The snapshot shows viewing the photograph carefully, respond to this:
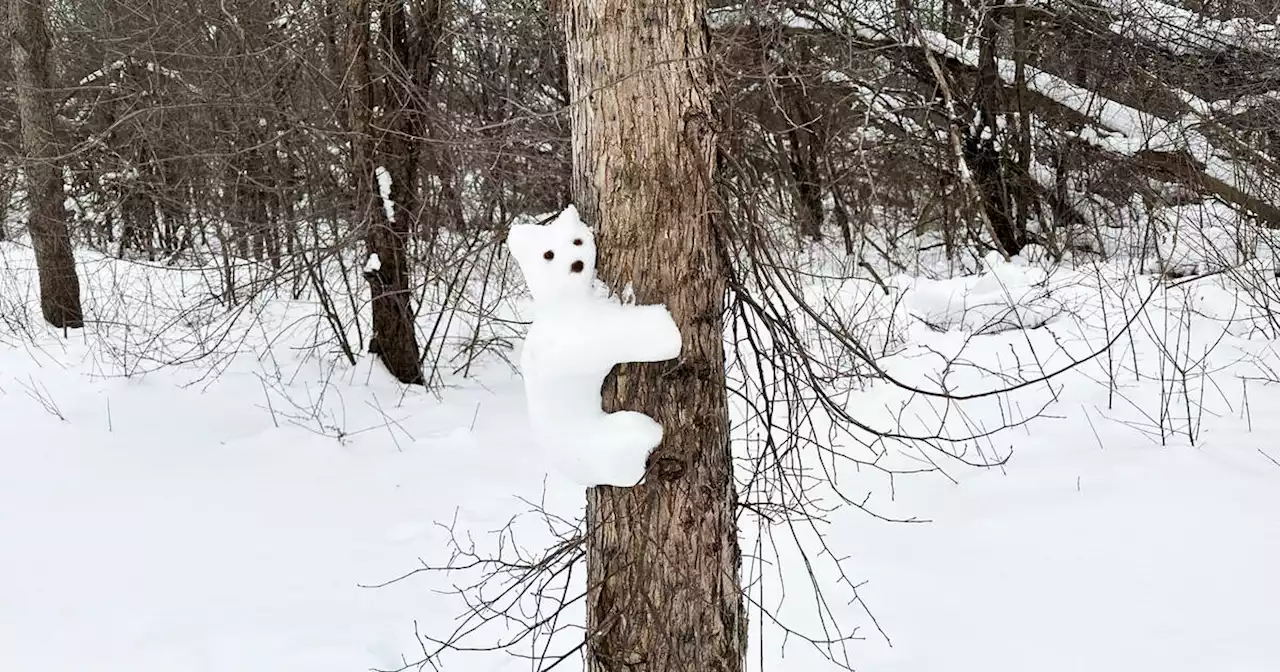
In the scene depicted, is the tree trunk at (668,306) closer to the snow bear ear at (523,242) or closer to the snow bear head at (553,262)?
the snow bear head at (553,262)

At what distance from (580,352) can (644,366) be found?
0.18 metres

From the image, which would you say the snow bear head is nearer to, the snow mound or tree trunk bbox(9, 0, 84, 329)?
the snow mound

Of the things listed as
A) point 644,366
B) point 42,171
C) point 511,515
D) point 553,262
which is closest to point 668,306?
point 644,366

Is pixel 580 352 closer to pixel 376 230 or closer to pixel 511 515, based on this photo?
pixel 511 515

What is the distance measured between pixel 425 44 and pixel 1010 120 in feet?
23.8

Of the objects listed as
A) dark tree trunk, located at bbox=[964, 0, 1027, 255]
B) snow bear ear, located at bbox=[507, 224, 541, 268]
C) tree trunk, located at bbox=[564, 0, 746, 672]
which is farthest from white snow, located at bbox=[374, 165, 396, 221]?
dark tree trunk, located at bbox=[964, 0, 1027, 255]

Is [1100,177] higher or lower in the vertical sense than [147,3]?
lower

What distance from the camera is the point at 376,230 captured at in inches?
254

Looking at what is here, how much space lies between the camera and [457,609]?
3.79 meters

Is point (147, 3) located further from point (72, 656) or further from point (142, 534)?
point (72, 656)

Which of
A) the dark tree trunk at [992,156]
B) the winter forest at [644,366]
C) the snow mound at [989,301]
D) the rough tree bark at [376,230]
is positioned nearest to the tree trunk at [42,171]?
the winter forest at [644,366]

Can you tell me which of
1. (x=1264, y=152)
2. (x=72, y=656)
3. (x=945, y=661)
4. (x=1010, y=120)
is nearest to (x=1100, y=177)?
(x=1010, y=120)

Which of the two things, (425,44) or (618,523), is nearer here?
(618,523)

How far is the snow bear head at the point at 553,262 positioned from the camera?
85.0 inches
